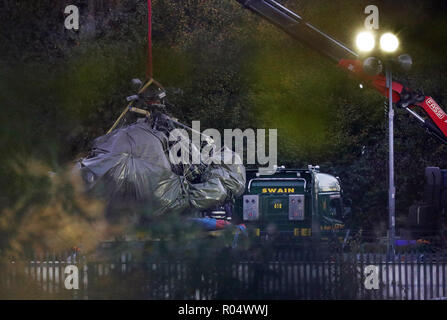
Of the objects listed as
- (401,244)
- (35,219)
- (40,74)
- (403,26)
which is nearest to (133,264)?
(35,219)

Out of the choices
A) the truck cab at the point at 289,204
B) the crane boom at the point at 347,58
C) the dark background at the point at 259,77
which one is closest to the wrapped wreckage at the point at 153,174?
the truck cab at the point at 289,204

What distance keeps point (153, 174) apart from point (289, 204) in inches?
208

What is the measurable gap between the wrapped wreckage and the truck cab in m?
3.03

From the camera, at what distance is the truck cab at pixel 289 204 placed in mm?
17859

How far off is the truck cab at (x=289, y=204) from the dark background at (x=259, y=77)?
7.94 meters

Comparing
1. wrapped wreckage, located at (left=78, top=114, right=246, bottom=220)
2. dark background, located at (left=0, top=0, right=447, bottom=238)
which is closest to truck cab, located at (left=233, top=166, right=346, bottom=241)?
wrapped wreckage, located at (left=78, top=114, right=246, bottom=220)

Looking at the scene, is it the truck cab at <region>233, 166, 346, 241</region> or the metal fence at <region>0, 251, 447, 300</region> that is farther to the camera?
the truck cab at <region>233, 166, 346, 241</region>

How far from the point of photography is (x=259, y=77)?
28.8m

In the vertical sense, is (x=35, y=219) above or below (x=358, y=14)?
below

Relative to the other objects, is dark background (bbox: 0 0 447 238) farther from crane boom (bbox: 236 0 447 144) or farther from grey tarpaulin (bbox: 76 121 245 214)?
grey tarpaulin (bbox: 76 121 245 214)

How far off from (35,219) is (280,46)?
64.1ft

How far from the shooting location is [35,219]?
10.9 metres

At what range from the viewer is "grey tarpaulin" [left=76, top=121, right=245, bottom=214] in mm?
13102
